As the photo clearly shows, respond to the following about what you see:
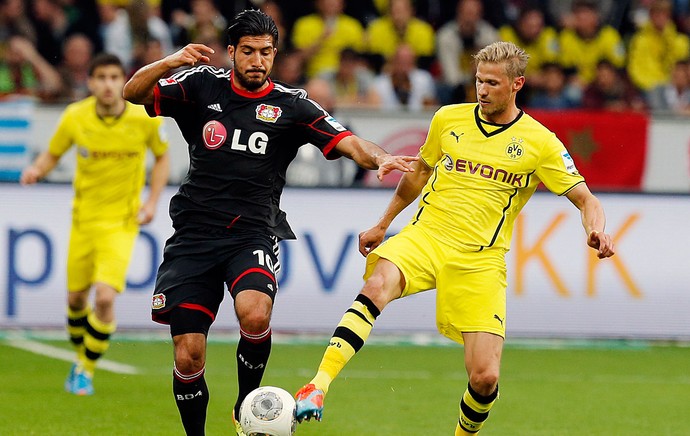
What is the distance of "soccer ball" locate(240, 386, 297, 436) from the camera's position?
20.9 feet

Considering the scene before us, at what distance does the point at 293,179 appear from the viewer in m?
13.3

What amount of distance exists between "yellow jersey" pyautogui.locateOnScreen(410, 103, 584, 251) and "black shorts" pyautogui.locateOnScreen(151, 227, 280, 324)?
3.35 ft

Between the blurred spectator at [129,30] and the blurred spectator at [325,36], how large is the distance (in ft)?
5.30

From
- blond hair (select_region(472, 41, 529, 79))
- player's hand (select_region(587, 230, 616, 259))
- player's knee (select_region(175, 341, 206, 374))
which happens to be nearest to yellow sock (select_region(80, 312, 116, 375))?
player's knee (select_region(175, 341, 206, 374))

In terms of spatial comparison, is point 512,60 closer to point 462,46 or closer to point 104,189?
point 104,189

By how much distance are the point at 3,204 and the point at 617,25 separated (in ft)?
28.8

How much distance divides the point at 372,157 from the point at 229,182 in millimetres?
826

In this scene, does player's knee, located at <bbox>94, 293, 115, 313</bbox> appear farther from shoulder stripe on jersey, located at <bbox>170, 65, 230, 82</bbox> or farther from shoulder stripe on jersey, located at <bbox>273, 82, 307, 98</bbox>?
shoulder stripe on jersey, located at <bbox>273, 82, 307, 98</bbox>

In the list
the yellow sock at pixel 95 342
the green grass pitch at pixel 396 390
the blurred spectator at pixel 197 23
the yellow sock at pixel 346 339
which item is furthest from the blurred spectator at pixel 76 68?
the yellow sock at pixel 346 339

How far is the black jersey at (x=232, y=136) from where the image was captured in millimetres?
7152

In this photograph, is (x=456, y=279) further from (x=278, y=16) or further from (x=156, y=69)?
(x=278, y=16)

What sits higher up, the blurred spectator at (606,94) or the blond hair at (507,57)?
the blond hair at (507,57)

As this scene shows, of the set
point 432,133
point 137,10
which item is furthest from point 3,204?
point 432,133

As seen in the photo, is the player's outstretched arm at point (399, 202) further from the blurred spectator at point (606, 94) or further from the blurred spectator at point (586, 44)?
the blurred spectator at point (586, 44)
